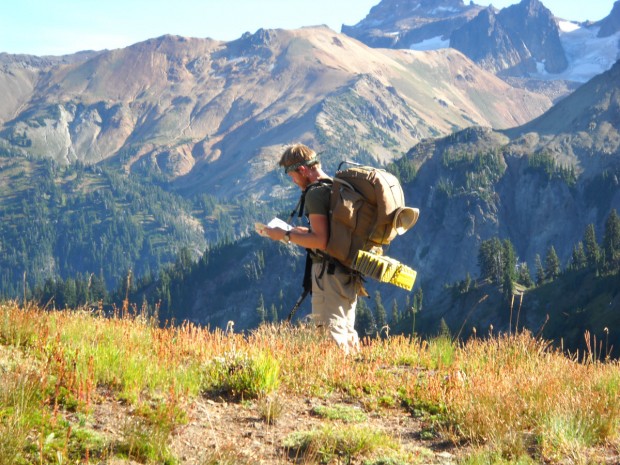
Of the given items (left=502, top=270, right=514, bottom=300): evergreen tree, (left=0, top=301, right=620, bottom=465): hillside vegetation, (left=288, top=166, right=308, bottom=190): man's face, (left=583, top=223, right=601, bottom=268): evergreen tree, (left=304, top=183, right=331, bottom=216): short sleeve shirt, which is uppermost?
(left=288, top=166, right=308, bottom=190): man's face

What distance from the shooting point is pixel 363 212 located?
8844mm

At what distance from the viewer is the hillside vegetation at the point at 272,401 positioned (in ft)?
18.1

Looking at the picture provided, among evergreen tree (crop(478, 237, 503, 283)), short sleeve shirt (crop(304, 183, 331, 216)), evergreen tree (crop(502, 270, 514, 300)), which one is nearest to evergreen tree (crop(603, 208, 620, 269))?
evergreen tree (crop(502, 270, 514, 300))

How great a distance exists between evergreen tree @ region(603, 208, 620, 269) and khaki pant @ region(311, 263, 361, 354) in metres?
133

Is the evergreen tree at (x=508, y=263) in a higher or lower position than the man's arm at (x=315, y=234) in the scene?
lower

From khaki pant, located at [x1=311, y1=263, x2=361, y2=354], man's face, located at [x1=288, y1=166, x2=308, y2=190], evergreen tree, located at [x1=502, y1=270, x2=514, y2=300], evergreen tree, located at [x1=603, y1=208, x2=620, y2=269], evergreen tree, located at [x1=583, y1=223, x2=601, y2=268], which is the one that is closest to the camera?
man's face, located at [x1=288, y1=166, x2=308, y2=190]

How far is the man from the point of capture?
890 centimetres

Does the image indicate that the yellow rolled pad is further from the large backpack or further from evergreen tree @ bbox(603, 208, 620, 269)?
evergreen tree @ bbox(603, 208, 620, 269)

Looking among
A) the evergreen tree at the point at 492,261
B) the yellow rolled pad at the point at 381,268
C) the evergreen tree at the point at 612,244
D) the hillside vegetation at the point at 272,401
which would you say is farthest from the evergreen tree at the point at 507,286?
the hillside vegetation at the point at 272,401

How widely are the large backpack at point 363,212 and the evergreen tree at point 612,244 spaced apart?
133142mm

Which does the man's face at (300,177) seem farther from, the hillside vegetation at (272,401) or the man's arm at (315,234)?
the hillside vegetation at (272,401)

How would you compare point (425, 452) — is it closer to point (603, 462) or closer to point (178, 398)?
point (603, 462)

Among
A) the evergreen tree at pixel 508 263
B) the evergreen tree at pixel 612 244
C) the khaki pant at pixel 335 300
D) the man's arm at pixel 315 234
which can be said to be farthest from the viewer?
the evergreen tree at pixel 508 263

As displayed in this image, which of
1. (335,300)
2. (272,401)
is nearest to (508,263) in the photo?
(335,300)
